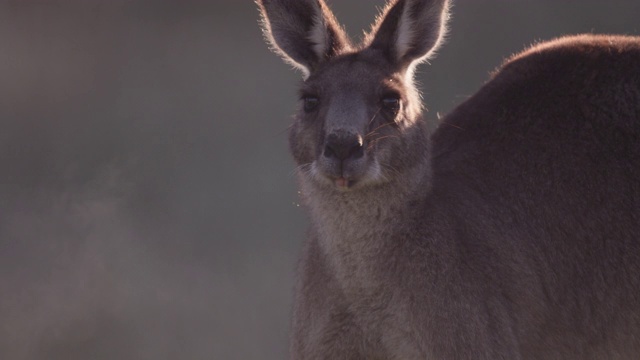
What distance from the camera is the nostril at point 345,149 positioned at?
7039 millimetres

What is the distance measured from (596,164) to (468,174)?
3.86ft

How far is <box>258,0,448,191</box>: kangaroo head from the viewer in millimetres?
7188

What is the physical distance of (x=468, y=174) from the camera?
27.6 ft

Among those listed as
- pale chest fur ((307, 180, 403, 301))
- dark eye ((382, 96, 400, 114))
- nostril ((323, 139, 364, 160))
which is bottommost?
pale chest fur ((307, 180, 403, 301))

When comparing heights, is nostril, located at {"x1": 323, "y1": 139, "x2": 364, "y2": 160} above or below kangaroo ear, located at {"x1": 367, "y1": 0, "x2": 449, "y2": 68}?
below

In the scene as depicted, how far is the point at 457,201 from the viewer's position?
7938mm

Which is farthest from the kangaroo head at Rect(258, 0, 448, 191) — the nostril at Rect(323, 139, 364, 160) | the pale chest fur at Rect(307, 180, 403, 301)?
the pale chest fur at Rect(307, 180, 403, 301)

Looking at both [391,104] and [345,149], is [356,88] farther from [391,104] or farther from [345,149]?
[345,149]

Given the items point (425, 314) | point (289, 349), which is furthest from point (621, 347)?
point (289, 349)

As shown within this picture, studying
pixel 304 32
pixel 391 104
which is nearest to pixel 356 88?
pixel 391 104

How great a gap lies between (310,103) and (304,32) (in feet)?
2.54

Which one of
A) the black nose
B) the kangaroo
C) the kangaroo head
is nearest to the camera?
the black nose

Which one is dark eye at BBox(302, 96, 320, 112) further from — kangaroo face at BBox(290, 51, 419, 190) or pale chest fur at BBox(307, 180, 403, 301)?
pale chest fur at BBox(307, 180, 403, 301)

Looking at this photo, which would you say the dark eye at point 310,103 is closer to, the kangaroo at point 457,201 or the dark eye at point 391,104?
the kangaroo at point 457,201
